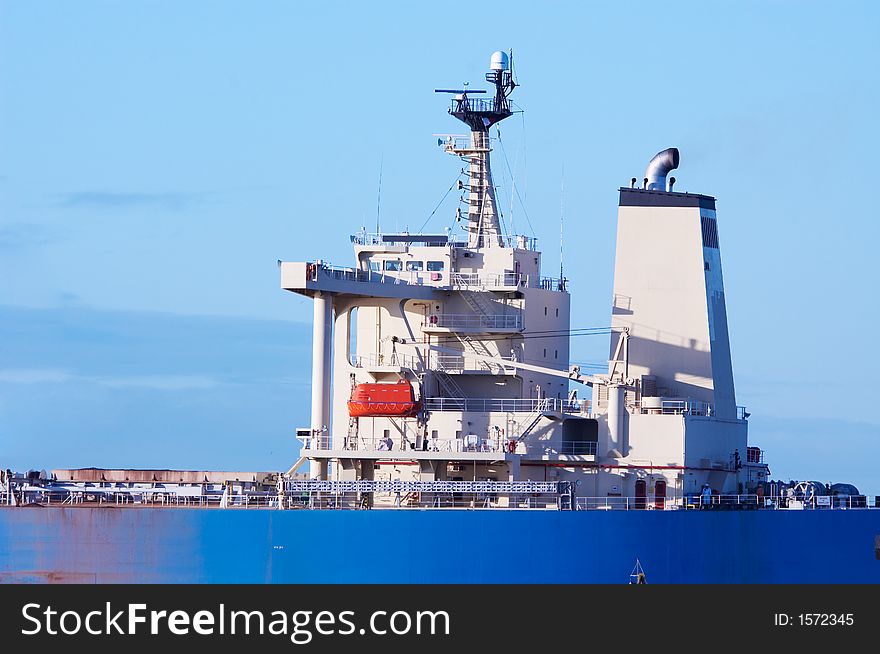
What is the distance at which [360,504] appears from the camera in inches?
2199

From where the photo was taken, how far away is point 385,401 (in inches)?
2248

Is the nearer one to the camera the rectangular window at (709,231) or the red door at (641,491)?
the red door at (641,491)

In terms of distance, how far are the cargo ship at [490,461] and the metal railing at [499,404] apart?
5 cm

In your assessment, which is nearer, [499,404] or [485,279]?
[499,404]

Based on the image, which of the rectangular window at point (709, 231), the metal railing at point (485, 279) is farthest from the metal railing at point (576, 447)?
the rectangular window at point (709, 231)

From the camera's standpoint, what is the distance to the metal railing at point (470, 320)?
5875cm

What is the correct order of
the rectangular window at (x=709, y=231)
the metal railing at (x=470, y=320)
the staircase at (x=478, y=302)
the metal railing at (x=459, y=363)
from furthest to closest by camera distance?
the rectangular window at (x=709, y=231)
the staircase at (x=478, y=302)
the metal railing at (x=470, y=320)
the metal railing at (x=459, y=363)

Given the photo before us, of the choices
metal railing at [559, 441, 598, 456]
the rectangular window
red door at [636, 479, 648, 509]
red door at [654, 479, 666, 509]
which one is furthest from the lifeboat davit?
the rectangular window

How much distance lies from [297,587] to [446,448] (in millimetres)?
5342

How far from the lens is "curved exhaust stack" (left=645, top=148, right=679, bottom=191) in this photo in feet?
199

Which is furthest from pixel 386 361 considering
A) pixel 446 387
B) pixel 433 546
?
pixel 433 546

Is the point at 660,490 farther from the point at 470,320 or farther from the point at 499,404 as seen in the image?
the point at 470,320

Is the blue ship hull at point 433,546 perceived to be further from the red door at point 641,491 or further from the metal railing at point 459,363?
the metal railing at point 459,363

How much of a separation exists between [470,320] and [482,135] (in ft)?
17.4
